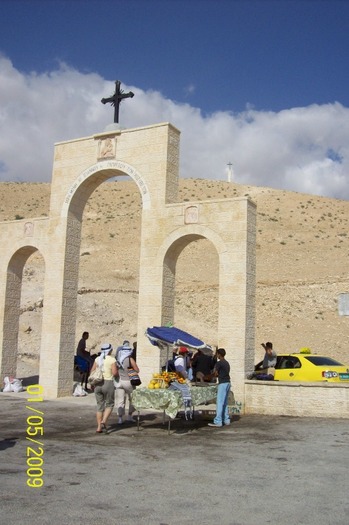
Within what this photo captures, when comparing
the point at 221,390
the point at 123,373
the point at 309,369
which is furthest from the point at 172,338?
the point at 309,369

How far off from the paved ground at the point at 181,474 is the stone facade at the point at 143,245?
3.49m

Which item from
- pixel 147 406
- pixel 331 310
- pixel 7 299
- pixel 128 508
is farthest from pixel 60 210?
pixel 331 310

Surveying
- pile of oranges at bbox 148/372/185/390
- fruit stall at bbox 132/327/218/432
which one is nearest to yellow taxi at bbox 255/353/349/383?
fruit stall at bbox 132/327/218/432

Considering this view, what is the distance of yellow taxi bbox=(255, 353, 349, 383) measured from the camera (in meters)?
14.7

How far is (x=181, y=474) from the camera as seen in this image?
7.68m

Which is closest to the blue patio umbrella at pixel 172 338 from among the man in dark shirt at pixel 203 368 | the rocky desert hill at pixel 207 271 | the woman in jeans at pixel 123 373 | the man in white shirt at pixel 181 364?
the man in white shirt at pixel 181 364

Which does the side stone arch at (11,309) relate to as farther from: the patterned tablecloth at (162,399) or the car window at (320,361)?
the car window at (320,361)

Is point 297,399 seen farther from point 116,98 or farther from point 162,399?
point 116,98

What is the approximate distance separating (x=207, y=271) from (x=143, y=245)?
33253 millimetres

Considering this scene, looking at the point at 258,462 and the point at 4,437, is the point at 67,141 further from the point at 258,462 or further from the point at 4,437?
the point at 258,462

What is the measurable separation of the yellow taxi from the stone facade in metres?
1.71

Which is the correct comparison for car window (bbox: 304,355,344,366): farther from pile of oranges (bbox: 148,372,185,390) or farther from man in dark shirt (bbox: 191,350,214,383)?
pile of oranges (bbox: 148,372,185,390)

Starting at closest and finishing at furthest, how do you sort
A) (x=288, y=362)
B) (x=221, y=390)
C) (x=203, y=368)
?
1. (x=221, y=390)
2. (x=203, y=368)
3. (x=288, y=362)

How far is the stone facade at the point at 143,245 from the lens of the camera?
1459cm
